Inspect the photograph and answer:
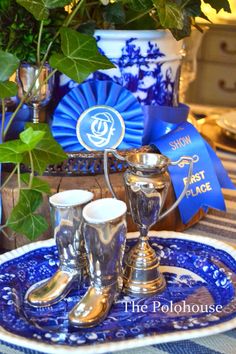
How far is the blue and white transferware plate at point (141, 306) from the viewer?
518mm

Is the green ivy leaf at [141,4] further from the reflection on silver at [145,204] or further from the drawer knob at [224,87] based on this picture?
the drawer knob at [224,87]

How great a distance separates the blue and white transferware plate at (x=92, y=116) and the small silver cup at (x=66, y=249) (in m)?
0.21

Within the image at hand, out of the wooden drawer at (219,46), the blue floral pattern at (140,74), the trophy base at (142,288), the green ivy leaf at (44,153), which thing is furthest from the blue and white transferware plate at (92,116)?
the wooden drawer at (219,46)

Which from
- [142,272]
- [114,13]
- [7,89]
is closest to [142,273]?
[142,272]

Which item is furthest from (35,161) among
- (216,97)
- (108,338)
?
(216,97)

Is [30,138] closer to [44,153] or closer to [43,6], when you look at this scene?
[44,153]

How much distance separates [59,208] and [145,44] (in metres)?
0.35

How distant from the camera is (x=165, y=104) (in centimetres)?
89

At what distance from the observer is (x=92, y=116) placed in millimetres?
812

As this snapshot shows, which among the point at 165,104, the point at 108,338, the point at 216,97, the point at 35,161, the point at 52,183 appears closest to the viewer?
the point at 108,338

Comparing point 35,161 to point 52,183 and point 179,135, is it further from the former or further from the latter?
point 179,135

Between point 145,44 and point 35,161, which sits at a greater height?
point 145,44

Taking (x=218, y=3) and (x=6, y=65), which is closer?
(x=6, y=65)

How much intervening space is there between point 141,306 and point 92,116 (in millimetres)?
315
